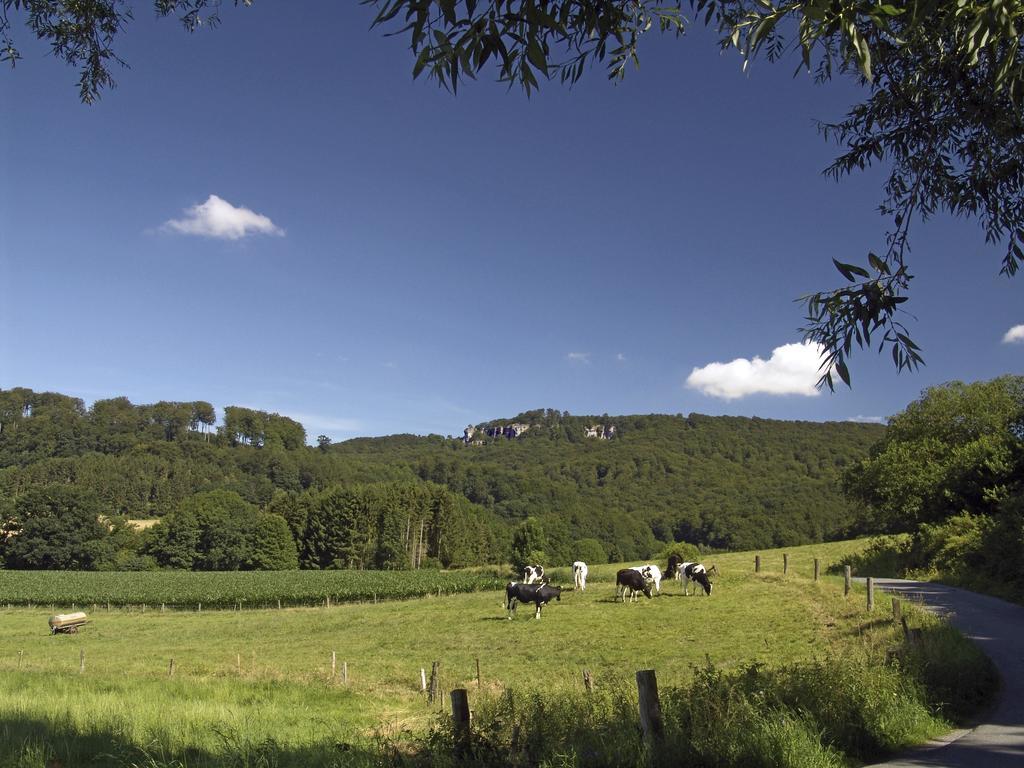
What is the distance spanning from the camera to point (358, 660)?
70.1 ft

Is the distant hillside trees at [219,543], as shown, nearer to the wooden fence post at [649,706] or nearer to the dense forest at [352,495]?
the dense forest at [352,495]

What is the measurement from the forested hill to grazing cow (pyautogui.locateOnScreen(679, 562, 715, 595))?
53.3m

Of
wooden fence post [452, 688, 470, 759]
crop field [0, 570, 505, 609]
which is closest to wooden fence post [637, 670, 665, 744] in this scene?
wooden fence post [452, 688, 470, 759]

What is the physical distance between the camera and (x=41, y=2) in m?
6.18

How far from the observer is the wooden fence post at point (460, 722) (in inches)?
246

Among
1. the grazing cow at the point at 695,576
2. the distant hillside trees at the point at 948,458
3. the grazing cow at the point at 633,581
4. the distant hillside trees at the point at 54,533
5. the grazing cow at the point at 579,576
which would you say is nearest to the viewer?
the grazing cow at the point at 695,576

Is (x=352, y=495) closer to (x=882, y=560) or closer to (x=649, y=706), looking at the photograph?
(x=882, y=560)

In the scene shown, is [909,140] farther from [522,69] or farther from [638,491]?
[638,491]

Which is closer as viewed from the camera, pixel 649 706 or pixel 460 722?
pixel 649 706

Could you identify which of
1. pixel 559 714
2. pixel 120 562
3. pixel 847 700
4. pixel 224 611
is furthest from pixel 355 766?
pixel 120 562

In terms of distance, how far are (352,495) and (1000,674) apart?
86.0 m

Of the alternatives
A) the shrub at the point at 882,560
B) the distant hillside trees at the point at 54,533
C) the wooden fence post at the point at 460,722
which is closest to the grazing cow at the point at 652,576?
the shrub at the point at 882,560

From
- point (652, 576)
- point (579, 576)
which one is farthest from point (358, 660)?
point (579, 576)

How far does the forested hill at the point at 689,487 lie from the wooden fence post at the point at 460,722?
251 feet
